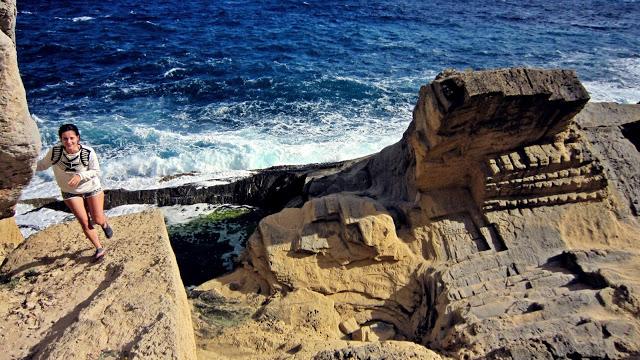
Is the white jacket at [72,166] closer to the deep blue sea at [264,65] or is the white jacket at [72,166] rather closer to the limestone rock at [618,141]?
the deep blue sea at [264,65]

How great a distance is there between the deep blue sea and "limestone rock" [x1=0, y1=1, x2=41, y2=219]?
5679 mm

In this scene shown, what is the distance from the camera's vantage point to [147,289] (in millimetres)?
3744

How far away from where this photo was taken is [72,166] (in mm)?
4094

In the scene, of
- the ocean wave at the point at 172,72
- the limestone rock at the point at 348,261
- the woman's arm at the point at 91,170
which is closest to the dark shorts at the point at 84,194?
the woman's arm at the point at 91,170

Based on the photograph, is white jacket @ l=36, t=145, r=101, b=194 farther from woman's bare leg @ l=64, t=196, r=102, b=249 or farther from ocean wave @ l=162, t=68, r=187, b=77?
ocean wave @ l=162, t=68, r=187, b=77

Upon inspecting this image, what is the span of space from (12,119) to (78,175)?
0.65m

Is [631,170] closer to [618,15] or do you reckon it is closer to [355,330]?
[355,330]

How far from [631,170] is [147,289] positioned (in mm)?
6142

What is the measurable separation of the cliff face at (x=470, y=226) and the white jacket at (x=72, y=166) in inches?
75.0

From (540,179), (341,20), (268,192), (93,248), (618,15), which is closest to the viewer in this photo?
(93,248)

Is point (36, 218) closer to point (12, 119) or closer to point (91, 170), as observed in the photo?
point (91, 170)

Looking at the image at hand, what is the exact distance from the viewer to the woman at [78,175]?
4.05 meters

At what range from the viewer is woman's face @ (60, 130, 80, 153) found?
3.94m

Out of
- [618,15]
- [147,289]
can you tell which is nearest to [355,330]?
[147,289]
